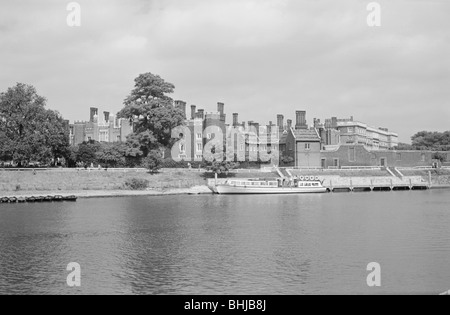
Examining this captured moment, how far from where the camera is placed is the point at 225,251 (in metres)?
28.2

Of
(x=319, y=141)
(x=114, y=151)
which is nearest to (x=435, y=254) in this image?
(x=114, y=151)

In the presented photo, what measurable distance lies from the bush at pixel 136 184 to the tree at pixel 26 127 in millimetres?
12966

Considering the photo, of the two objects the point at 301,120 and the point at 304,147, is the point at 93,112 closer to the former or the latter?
the point at 301,120

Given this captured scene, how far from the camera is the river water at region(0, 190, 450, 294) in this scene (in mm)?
21109

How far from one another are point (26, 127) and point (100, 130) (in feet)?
104

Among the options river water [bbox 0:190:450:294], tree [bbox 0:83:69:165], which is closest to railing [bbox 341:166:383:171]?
river water [bbox 0:190:450:294]

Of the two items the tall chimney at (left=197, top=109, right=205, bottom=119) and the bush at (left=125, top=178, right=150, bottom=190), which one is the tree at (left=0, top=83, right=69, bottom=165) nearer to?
the bush at (left=125, top=178, right=150, bottom=190)

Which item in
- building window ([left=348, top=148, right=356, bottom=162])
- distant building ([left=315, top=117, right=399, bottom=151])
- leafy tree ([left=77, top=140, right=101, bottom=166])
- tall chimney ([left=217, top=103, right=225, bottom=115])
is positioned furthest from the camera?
distant building ([left=315, top=117, right=399, bottom=151])

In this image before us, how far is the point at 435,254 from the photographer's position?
2672cm

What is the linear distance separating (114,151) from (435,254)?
6174cm

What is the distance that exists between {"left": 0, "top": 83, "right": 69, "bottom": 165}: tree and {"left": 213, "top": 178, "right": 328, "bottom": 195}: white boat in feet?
88.9

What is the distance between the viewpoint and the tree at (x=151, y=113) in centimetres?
8050

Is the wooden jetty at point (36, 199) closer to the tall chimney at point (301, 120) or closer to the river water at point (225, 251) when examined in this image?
the river water at point (225, 251)
